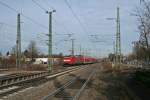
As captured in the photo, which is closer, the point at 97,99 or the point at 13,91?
the point at 97,99

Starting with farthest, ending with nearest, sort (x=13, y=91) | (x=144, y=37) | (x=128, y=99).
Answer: (x=144, y=37) < (x=13, y=91) < (x=128, y=99)

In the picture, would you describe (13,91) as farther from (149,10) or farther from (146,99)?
(149,10)

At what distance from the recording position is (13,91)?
22.3 m

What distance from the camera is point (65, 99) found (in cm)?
1850

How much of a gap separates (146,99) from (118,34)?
31971 millimetres

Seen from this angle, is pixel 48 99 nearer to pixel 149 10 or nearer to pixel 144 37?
pixel 149 10

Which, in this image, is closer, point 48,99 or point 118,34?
point 48,99

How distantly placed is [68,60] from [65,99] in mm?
76700

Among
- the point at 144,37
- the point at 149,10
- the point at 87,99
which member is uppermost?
the point at 149,10

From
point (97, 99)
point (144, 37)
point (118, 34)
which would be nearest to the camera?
point (97, 99)

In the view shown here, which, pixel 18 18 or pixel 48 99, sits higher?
pixel 18 18

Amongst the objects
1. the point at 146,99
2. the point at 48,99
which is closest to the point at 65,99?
the point at 48,99

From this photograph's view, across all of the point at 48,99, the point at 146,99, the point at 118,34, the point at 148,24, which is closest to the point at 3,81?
the point at 48,99

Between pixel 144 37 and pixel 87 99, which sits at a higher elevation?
pixel 144 37
